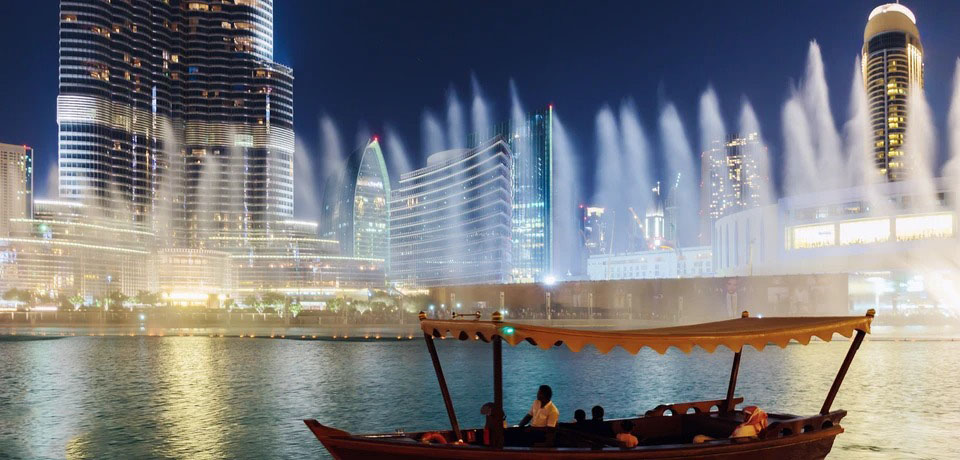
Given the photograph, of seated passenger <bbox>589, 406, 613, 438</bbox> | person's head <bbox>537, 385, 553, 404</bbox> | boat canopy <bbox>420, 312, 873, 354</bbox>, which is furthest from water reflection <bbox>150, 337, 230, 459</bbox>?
boat canopy <bbox>420, 312, 873, 354</bbox>

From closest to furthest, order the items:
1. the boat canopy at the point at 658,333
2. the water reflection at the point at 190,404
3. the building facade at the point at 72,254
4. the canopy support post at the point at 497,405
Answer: the boat canopy at the point at 658,333 → the canopy support post at the point at 497,405 → the water reflection at the point at 190,404 → the building facade at the point at 72,254

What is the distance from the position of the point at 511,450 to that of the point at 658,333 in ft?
11.0

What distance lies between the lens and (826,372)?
41531mm

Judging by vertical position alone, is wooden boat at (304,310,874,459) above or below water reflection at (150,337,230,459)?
above

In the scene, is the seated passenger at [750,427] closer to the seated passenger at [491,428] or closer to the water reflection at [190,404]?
the seated passenger at [491,428]

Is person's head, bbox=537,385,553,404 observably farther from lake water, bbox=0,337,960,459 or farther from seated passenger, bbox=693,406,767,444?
lake water, bbox=0,337,960,459

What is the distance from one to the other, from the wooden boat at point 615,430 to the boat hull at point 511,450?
0.02 metres

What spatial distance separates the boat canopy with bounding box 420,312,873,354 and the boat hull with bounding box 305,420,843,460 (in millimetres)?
1670

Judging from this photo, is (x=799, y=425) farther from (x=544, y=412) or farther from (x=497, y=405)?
(x=497, y=405)

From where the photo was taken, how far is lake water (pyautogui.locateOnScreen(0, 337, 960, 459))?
22938 mm

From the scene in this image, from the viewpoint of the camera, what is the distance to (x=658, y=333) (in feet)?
48.0

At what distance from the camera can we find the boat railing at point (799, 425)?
1540cm

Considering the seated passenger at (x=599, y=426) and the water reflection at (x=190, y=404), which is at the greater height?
the seated passenger at (x=599, y=426)

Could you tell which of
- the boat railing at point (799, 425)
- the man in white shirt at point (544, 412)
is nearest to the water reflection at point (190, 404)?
the man in white shirt at point (544, 412)
